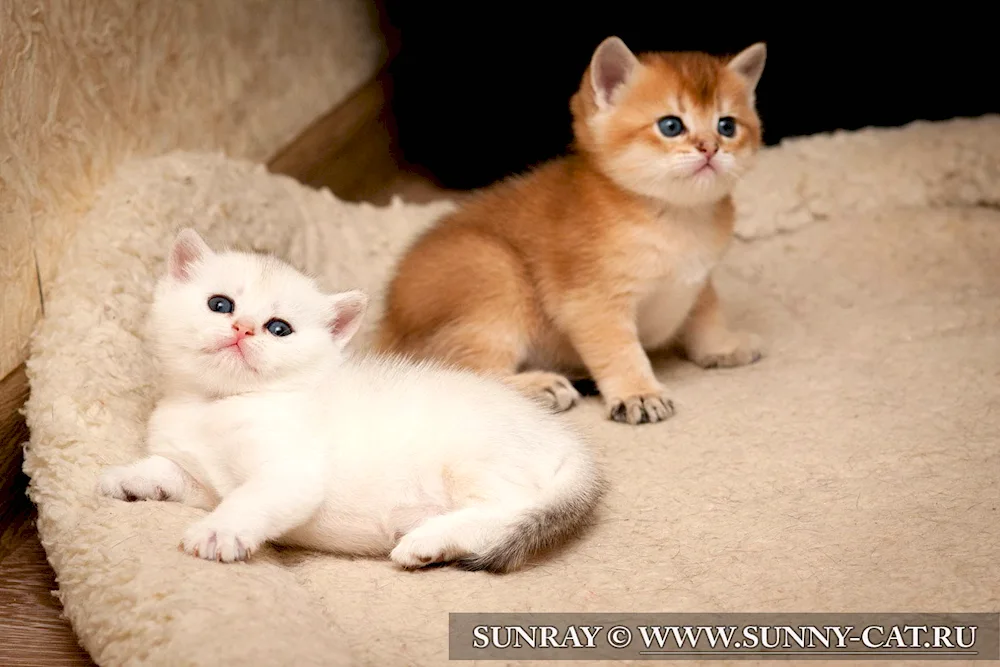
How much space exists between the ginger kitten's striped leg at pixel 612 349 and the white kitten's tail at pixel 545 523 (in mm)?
486

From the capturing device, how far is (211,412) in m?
1.43

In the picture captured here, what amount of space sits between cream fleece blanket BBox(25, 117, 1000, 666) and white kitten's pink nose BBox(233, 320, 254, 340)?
0.85ft

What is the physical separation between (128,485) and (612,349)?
36.2 inches

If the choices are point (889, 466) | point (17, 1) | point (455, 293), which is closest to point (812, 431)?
point (889, 466)

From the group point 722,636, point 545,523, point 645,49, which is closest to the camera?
point 722,636

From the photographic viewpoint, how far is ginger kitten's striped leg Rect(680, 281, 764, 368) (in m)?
2.15

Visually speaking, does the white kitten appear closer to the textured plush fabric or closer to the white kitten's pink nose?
the white kitten's pink nose

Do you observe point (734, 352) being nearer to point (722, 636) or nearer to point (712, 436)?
point (712, 436)

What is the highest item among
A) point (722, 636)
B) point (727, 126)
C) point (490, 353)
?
point (727, 126)

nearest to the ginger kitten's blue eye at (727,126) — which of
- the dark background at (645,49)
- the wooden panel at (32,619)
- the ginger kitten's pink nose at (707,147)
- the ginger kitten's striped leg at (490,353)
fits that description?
the ginger kitten's pink nose at (707,147)

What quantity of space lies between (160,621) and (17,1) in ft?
3.45

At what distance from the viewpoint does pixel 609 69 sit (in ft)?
6.53

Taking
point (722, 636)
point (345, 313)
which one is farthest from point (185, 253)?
point (722, 636)

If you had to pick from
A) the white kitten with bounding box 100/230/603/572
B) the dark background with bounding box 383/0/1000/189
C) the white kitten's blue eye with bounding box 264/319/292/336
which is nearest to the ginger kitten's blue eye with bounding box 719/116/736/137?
the white kitten with bounding box 100/230/603/572
